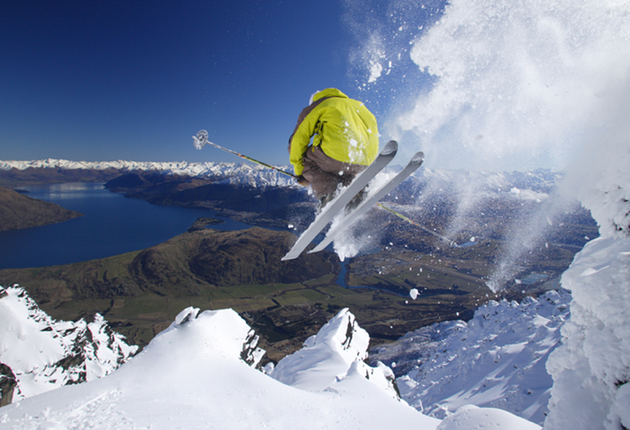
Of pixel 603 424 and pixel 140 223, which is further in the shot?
pixel 140 223

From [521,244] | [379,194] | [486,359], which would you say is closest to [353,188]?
[379,194]

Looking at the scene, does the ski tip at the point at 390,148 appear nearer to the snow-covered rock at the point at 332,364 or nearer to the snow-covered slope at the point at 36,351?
the snow-covered rock at the point at 332,364

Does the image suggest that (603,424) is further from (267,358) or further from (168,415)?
(267,358)

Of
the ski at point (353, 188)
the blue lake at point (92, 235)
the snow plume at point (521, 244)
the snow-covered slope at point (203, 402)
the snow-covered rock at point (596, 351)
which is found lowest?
the blue lake at point (92, 235)

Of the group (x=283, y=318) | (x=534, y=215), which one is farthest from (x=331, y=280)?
(x=534, y=215)

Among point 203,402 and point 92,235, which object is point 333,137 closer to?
point 203,402

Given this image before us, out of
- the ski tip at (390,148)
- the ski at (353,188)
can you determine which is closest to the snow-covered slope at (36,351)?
the ski at (353,188)

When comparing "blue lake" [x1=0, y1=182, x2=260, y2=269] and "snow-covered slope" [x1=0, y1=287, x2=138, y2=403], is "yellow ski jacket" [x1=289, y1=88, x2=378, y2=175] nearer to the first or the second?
"snow-covered slope" [x1=0, y1=287, x2=138, y2=403]
